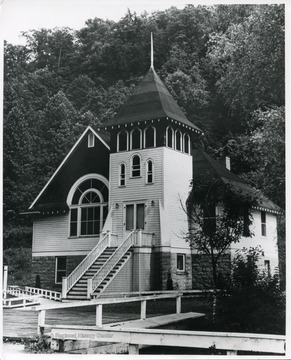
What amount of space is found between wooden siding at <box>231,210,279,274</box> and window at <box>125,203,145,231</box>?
4.47 ft

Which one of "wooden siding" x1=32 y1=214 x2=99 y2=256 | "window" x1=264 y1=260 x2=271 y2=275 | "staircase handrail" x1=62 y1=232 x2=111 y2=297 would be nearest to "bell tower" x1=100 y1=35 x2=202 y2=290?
"staircase handrail" x1=62 y1=232 x2=111 y2=297

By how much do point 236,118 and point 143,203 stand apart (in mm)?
1817

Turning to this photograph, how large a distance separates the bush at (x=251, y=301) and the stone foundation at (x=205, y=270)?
0.40 feet

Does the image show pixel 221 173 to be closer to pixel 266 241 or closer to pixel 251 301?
pixel 266 241

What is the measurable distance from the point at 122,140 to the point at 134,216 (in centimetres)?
122

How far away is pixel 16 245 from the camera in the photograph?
7742mm

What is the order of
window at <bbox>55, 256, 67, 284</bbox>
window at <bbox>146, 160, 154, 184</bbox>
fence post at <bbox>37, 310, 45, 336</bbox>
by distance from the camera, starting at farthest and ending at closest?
window at <bbox>55, 256, 67, 284</bbox>, window at <bbox>146, 160, 154, 184</bbox>, fence post at <bbox>37, 310, 45, 336</bbox>

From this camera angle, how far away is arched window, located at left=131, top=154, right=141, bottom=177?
773 centimetres

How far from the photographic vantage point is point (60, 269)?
7.83 meters

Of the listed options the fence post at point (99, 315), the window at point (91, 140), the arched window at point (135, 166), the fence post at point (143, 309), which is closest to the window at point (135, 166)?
the arched window at point (135, 166)

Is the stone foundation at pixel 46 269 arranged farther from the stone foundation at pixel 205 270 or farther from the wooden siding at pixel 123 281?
the stone foundation at pixel 205 270

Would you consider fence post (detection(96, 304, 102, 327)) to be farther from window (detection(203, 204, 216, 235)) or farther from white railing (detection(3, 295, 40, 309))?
window (detection(203, 204, 216, 235))

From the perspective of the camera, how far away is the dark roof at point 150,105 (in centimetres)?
767

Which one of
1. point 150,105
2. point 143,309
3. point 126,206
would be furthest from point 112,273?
point 150,105
